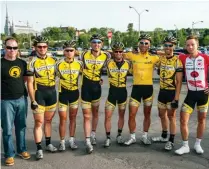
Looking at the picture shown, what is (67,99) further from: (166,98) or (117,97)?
(166,98)

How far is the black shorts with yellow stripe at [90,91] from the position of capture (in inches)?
247

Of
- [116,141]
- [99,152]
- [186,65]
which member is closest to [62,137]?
[99,152]

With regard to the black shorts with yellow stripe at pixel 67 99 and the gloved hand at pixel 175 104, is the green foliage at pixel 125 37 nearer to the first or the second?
the black shorts with yellow stripe at pixel 67 99

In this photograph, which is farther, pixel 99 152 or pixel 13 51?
pixel 99 152

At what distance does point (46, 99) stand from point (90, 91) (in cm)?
94

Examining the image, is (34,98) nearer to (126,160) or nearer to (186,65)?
(126,160)

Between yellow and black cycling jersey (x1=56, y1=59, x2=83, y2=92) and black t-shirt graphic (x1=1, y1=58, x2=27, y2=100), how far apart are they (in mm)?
798

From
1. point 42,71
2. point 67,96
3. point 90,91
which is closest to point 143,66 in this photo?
point 90,91

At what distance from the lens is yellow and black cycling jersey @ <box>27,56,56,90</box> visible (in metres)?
5.77

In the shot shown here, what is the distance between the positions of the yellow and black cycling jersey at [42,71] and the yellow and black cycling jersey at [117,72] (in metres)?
1.24

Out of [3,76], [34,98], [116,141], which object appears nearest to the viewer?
[3,76]

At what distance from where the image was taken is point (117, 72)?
6398 mm

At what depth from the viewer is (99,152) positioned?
19.9 feet

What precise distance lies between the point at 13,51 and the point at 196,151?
3.94 metres
